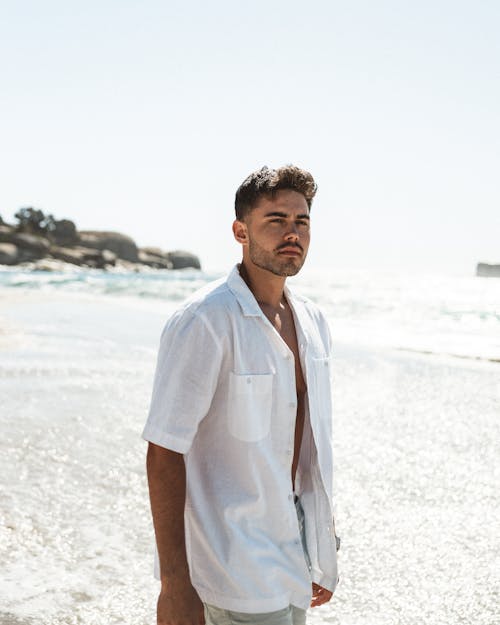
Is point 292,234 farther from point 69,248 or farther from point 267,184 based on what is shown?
point 69,248

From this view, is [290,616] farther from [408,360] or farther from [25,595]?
[408,360]

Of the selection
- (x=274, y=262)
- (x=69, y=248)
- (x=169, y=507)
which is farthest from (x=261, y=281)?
(x=69, y=248)

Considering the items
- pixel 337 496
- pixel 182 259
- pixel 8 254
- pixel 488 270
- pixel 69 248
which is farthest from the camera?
pixel 488 270

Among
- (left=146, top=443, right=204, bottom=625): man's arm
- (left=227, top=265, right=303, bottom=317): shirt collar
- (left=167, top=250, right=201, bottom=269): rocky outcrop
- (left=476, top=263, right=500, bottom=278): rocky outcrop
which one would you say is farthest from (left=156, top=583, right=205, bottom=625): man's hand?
(left=476, top=263, right=500, bottom=278): rocky outcrop

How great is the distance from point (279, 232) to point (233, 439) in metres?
0.63

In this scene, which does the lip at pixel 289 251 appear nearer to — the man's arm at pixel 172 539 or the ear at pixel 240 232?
the ear at pixel 240 232

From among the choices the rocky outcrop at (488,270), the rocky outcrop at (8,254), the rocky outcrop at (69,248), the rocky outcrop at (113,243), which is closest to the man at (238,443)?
the rocky outcrop at (69,248)

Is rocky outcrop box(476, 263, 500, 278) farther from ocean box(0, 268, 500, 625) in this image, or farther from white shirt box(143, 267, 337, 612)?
white shirt box(143, 267, 337, 612)

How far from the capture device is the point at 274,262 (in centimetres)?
220

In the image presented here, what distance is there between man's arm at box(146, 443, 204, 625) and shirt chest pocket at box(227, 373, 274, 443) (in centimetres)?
18

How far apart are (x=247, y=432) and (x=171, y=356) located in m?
0.31

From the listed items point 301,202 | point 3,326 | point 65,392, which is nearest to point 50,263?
point 3,326

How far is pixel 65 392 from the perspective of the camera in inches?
343

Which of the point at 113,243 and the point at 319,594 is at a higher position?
the point at 319,594
